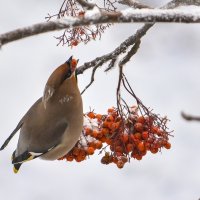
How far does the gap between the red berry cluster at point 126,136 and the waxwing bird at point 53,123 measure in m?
0.12

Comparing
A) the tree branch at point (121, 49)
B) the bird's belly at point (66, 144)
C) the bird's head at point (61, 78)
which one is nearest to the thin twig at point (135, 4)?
the tree branch at point (121, 49)

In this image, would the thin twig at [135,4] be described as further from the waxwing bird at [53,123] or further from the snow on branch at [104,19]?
the snow on branch at [104,19]

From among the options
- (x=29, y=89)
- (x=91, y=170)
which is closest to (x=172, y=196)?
(x=91, y=170)

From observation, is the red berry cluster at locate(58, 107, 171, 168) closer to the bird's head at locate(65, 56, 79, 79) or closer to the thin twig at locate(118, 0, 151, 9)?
the bird's head at locate(65, 56, 79, 79)

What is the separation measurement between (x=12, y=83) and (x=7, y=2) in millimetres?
696

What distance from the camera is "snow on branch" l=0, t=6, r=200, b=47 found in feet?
2.66

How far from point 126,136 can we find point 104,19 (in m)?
0.69

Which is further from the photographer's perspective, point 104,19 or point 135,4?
point 135,4

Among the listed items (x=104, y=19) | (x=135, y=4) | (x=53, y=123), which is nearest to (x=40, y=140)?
(x=53, y=123)

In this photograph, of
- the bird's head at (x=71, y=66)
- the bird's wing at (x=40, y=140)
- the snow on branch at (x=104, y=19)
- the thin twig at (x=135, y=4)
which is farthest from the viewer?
the bird's wing at (x=40, y=140)

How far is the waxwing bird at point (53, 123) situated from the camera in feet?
5.72

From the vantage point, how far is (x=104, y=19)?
911 mm

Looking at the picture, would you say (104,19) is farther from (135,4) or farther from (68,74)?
(68,74)

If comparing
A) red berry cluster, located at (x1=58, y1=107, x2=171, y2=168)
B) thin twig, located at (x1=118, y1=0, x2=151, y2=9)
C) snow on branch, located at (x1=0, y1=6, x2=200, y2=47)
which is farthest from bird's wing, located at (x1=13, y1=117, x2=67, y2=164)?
snow on branch, located at (x1=0, y1=6, x2=200, y2=47)
